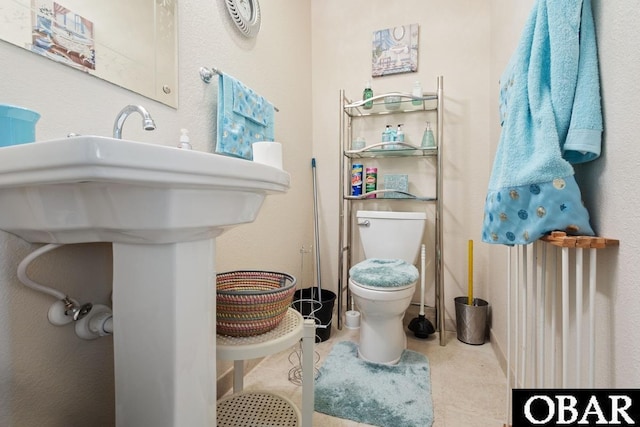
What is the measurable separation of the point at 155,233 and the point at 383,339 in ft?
4.03

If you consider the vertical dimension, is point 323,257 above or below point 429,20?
below

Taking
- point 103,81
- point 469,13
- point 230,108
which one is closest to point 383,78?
point 469,13

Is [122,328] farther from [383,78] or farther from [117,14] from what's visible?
[383,78]


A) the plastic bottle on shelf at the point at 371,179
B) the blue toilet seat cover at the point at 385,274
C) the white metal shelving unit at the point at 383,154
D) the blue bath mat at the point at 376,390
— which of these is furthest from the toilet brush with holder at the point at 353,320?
the plastic bottle on shelf at the point at 371,179

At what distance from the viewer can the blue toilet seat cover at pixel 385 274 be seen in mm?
1304

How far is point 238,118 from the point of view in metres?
1.17

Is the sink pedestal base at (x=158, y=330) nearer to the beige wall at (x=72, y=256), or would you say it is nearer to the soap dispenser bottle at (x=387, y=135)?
the beige wall at (x=72, y=256)

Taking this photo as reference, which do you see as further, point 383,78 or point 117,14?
point 383,78

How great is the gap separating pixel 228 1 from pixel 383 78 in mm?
1080

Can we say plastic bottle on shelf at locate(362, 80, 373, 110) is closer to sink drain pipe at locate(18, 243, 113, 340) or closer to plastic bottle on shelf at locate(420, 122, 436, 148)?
plastic bottle on shelf at locate(420, 122, 436, 148)

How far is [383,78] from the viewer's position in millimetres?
Result: 1936

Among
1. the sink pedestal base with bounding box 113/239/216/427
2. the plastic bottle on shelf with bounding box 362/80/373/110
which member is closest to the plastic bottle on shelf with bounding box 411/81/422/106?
the plastic bottle on shelf with bounding box 362/80/373/110

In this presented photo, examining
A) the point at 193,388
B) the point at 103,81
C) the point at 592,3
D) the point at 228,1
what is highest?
the point at 228,1

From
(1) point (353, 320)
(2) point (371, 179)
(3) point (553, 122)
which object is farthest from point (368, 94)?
(1) point (353, 320)
